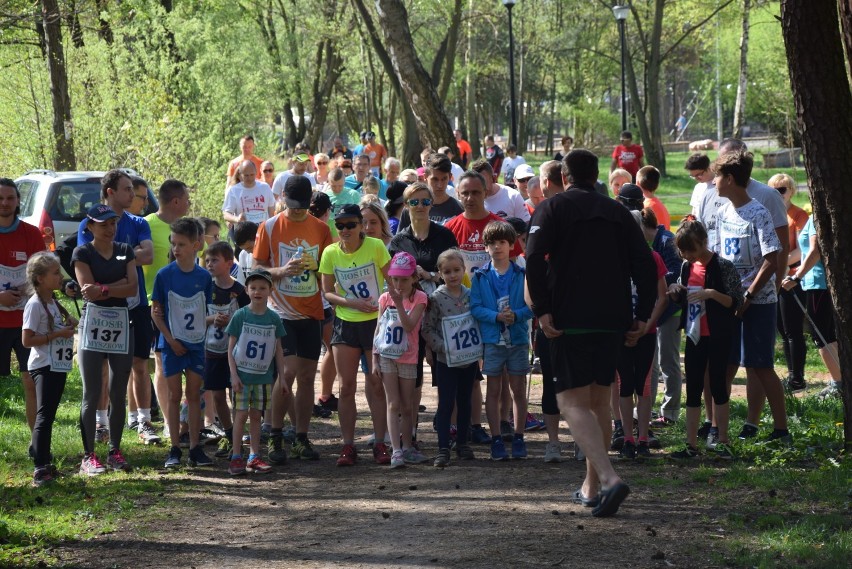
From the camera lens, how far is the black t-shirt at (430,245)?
9.33m

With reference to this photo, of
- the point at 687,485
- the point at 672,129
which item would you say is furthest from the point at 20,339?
the point at 672,129

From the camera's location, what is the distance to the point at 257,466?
348 inches

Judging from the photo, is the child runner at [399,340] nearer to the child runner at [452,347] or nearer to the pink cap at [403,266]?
the pink cap at [403,266]

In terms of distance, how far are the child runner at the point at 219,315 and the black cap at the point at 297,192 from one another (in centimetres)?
65

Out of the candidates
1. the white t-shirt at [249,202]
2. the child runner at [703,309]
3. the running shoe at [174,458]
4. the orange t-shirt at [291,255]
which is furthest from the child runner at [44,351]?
the white t-shirt at [249,202]

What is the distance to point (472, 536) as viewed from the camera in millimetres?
6723

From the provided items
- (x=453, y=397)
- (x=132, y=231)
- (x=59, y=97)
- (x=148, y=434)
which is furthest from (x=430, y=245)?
(x=59, y=97)

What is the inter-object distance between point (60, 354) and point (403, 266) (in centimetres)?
262

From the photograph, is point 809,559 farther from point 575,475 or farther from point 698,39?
point 698,39

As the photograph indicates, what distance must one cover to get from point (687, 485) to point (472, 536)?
1.86 m

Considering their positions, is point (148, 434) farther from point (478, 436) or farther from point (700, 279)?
point (700, 279)

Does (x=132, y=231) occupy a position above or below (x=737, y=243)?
above

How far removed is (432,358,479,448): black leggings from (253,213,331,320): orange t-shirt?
1.16 meters

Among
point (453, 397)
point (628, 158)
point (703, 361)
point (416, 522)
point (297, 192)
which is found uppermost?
point (628, 158)
